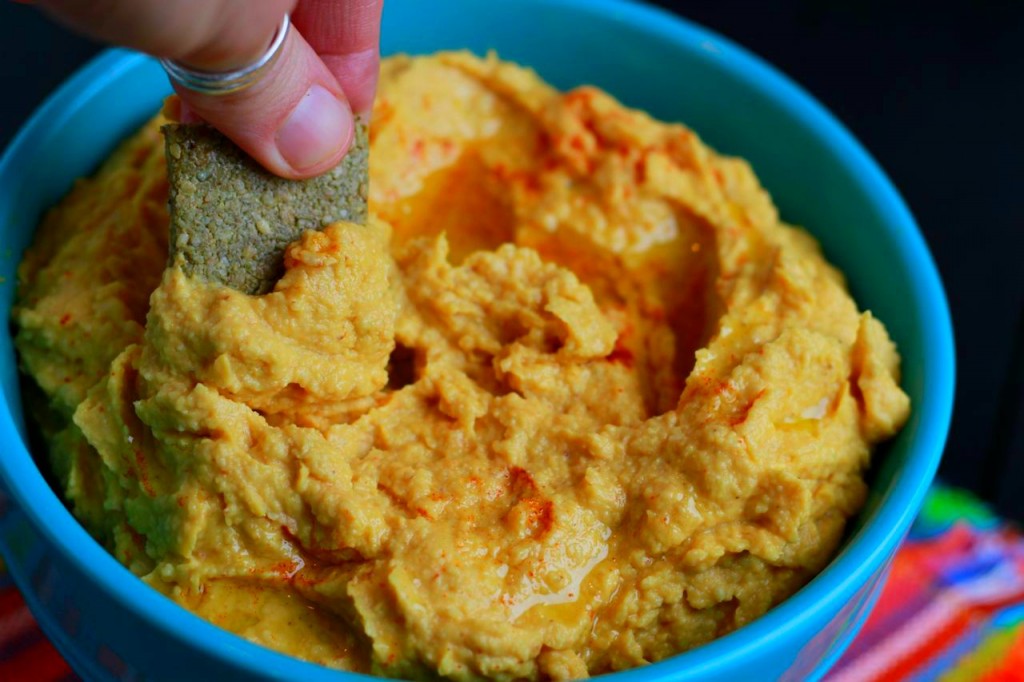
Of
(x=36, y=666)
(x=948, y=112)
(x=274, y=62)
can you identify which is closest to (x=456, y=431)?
(x=274, y=62)

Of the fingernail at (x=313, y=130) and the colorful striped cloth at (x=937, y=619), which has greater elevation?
the fingernail at (x=313, y=130)

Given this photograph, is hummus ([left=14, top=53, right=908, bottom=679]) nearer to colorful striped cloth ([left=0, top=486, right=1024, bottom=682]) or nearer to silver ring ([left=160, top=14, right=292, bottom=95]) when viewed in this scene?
silver ring ([left=160, top=14, right=292, bottom=95])

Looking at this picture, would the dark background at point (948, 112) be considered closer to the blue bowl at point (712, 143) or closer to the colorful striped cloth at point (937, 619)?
the colorful striped cloth at point (937, 619)

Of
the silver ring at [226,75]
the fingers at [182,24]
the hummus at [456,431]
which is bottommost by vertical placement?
the hummus at [456,431]

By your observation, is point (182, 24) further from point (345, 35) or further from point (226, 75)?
point (345, 35)

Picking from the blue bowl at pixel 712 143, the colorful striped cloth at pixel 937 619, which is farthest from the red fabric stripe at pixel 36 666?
the blue bowl at pixel 712 143

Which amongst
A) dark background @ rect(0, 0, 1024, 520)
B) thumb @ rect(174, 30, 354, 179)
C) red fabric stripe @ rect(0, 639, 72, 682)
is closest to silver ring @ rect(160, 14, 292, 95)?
thumb @ rect(174, 30, 354, 179)

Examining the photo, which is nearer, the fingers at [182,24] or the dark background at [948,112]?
the fingers at [182,24]
